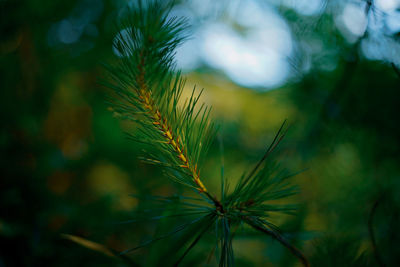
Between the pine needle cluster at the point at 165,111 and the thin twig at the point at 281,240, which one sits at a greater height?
the pine needle cluster at the point at 165,111

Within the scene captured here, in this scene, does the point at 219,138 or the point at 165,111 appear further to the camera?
the point at 219,138

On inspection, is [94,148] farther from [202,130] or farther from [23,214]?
[202,130]

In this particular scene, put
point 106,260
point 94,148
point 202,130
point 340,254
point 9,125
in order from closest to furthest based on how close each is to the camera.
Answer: point 202,130
point 340,254
point 106,260
point 9,125
point 94,148

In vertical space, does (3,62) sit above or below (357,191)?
below

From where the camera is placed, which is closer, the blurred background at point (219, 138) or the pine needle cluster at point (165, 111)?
the pine needle cluster at point (165, 111)

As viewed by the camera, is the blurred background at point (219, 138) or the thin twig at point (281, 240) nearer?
the thin twig at point (281, 240)

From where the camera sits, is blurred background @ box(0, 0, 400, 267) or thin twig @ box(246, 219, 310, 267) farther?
blurred background @ box(0, 0, 400, 267)

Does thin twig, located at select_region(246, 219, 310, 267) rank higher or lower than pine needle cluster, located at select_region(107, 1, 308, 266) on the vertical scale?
lower

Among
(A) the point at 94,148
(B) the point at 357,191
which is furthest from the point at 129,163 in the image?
(B) the point at 357,191
